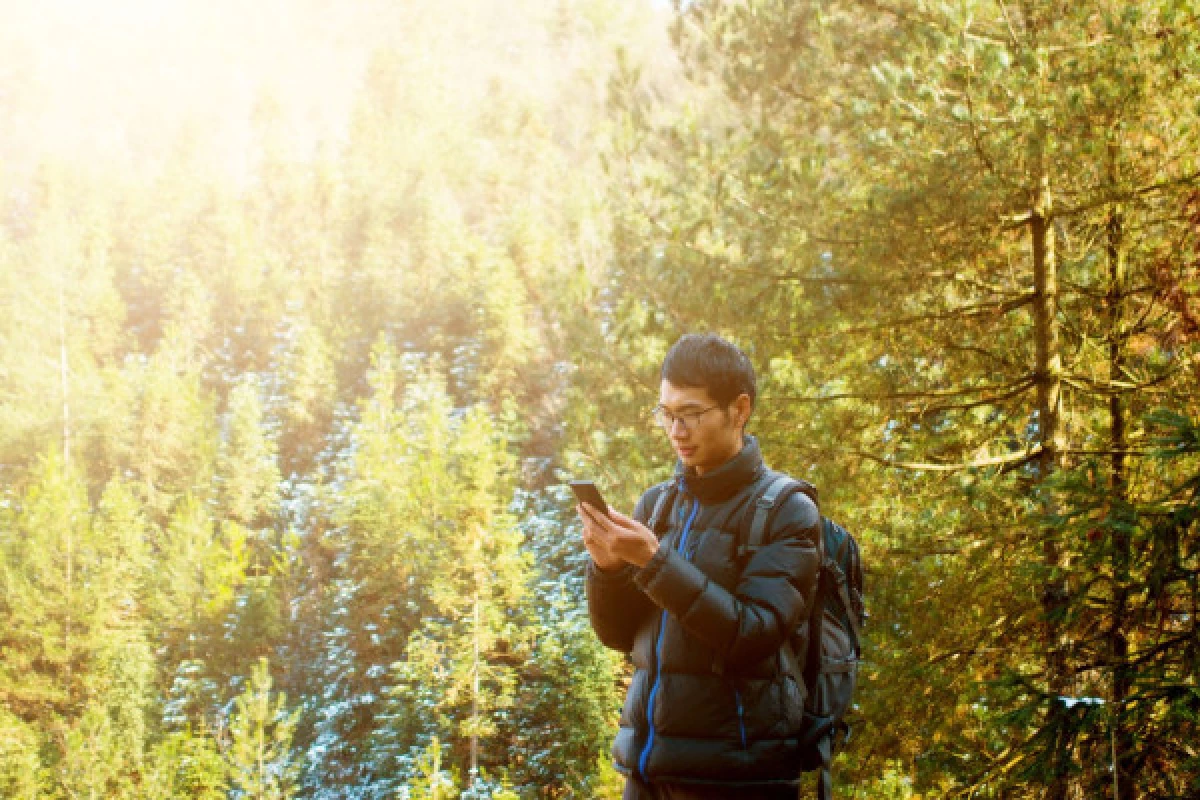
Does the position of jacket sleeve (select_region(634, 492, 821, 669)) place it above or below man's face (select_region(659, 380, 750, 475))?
below

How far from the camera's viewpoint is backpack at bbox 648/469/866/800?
75.3 inches

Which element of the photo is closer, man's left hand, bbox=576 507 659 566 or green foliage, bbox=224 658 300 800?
man's left hand, bbox=576 507 659 566

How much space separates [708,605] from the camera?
1772 mm

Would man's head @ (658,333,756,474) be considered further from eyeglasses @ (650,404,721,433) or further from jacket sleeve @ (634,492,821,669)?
jacket sleeve @ (634,492,821,669)

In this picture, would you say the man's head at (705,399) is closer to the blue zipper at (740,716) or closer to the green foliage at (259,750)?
the blue zipper at (740,716)

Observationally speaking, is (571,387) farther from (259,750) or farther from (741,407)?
(741,407)

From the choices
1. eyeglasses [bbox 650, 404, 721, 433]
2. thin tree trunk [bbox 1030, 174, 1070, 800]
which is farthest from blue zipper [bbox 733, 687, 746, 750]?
thin tree trunk [bbox 1030, 174, 1070, 800]

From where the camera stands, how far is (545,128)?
41.4 m

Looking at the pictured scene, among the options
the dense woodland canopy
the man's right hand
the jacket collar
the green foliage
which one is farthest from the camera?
the green foliage

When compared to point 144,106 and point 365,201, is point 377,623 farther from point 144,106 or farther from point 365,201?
point 144,106

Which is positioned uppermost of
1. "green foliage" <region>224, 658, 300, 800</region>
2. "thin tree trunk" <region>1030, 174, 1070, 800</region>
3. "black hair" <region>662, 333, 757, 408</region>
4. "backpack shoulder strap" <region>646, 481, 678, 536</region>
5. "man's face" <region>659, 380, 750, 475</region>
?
"thin tree trunk" <region>1030, 174, 1070, 800</region>

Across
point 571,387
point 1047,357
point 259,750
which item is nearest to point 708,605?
point 1047,357

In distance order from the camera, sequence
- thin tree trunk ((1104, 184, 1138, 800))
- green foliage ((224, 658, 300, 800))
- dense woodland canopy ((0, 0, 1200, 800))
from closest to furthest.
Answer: thin tree trunk ((1104, 184, 1138, 800)) < dense woodland canopy ((0, 0, 1200, 800)) < green foliage ((224, 658, 300, 800))

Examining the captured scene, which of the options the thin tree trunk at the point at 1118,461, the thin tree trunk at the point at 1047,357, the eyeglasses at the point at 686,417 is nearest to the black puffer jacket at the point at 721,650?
the eyeglasses at the point at 686,417
